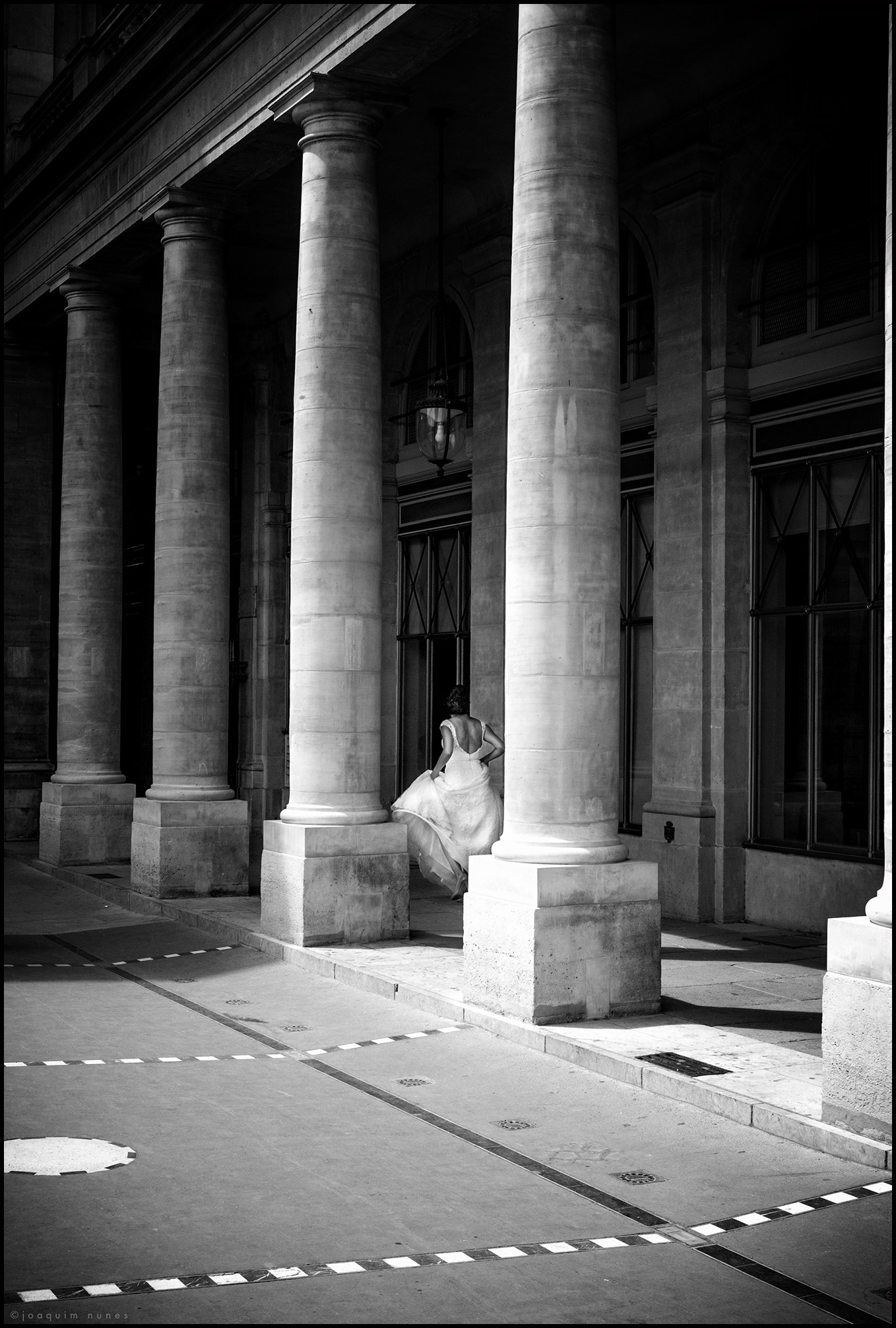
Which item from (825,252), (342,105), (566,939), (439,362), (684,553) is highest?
(342,105)

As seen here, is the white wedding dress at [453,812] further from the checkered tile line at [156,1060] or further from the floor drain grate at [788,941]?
the checkered tile line at [156,1060]

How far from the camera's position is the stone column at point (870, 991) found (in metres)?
7.82

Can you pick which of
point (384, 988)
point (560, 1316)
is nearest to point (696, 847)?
point (384, 988)

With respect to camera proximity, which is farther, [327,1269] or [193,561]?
[193,561]

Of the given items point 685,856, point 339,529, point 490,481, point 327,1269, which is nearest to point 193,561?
point 339,529

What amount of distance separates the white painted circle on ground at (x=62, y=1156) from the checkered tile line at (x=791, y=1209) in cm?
319

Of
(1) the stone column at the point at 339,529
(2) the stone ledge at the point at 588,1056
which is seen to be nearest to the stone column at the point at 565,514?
(2) the stone ledge at the point at 588,1056

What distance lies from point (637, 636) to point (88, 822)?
9.73 meters

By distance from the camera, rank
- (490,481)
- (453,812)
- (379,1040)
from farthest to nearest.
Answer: (490,481) < (453,812) < (379,1040)

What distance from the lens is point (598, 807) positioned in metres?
11.6

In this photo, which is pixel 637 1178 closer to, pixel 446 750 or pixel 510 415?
pixel 510 415

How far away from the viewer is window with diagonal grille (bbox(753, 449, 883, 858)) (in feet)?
49.5

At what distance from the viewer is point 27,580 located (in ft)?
89.1

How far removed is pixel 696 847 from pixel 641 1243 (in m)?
10.0
